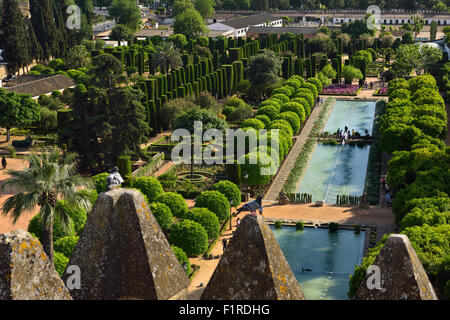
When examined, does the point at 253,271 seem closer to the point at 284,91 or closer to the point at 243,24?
the point at 284,91

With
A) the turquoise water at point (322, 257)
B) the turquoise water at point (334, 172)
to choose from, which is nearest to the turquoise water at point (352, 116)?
the turquoise water at point (334, 172)

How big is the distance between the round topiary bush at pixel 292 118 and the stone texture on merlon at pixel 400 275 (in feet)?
173

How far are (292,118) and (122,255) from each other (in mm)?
53246

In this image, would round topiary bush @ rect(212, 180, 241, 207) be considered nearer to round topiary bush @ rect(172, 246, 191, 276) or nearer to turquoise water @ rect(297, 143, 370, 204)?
turquoise water @ rect(297, 143, 370, 204)

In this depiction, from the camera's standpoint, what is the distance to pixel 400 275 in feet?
36.5

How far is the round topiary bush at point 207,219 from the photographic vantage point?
126ft

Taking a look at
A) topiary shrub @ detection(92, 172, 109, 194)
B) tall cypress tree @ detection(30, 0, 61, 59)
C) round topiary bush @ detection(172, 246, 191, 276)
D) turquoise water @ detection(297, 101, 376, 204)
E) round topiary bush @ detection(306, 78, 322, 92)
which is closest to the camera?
round topiary bush @ detection(172, 246, 191, 276)

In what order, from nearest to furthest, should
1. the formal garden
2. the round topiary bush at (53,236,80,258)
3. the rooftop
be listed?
the formal garden, the round topiary bush at (53,236,80,258), the rooftop

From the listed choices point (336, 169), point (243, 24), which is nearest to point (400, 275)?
point (336, 169)

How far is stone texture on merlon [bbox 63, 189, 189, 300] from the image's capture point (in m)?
11.8

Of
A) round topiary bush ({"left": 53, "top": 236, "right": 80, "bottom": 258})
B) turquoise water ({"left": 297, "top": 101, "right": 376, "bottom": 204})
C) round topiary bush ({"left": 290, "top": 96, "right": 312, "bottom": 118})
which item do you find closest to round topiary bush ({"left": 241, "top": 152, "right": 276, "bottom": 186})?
turquoise water ({"left": 297, "top": 101, "right": 376, "bottom": 204})

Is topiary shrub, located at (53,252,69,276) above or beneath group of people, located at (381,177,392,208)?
above

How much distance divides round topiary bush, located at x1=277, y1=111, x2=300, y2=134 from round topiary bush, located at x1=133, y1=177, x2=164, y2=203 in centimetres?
2219

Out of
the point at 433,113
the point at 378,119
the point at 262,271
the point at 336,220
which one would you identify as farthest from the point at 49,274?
the point at 378,119
